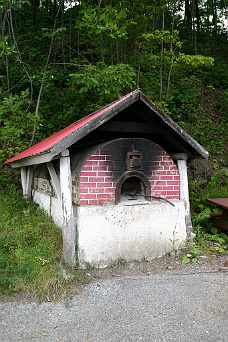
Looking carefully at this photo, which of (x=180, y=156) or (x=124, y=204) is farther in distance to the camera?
(x=180, y=156)

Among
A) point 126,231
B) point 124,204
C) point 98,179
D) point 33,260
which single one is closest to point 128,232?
point 126,231

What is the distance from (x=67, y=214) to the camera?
196 inches

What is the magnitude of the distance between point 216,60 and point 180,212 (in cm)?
1186

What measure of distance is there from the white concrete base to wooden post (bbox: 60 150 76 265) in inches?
5.1

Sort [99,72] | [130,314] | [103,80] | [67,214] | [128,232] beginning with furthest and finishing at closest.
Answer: [99,72] → [103,80] → [128,232] → [67,214] → [130,314]

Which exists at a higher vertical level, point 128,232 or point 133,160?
point 133,160

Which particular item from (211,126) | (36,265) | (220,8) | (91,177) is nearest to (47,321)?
(36,265)

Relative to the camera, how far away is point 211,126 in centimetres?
1112

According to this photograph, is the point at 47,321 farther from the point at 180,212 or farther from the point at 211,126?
the point at 211,126

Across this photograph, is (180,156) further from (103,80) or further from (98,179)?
(103,80)

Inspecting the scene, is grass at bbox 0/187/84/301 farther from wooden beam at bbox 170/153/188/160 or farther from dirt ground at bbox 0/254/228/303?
wooden beam at bbox 170/153/188/160

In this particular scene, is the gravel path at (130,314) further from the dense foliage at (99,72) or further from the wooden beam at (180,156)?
the dense foliage at (99,72)

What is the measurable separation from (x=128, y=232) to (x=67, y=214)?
105 cm

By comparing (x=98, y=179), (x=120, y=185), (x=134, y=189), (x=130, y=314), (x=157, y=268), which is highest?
(x=98, y=179)
